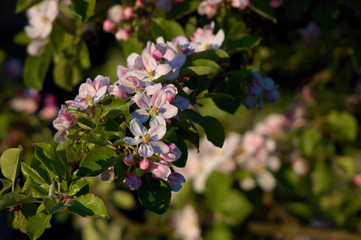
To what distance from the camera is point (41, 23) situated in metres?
1.38

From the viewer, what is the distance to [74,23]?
1.38 meters

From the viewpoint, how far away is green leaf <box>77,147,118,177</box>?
789mm

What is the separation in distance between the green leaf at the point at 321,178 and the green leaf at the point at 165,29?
1.25 metres

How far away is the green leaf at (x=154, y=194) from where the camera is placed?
84 centimetres

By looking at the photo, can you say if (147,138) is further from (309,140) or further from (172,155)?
(309,140)

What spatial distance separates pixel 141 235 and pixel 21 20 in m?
2.89

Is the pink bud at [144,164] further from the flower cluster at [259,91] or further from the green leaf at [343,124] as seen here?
the green leaf at [343,124]

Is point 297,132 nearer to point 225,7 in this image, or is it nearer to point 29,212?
point 225,7

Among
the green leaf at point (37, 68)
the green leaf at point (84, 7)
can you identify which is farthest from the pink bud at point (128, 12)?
the green leaf at point (37, 68)

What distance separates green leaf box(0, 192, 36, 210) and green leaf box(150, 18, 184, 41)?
558 millimetres

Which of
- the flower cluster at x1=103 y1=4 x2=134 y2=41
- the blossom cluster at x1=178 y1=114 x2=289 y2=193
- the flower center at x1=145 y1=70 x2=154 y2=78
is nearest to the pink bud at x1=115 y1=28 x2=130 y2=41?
the flower cluster at x1=103 y1=4 x2=134 y2=41

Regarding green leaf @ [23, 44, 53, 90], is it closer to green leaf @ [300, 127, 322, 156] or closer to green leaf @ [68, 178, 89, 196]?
green leaf @ [68, 178, 89, 196]

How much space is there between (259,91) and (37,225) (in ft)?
1.97

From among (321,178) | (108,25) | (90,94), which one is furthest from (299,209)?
(90,94)
